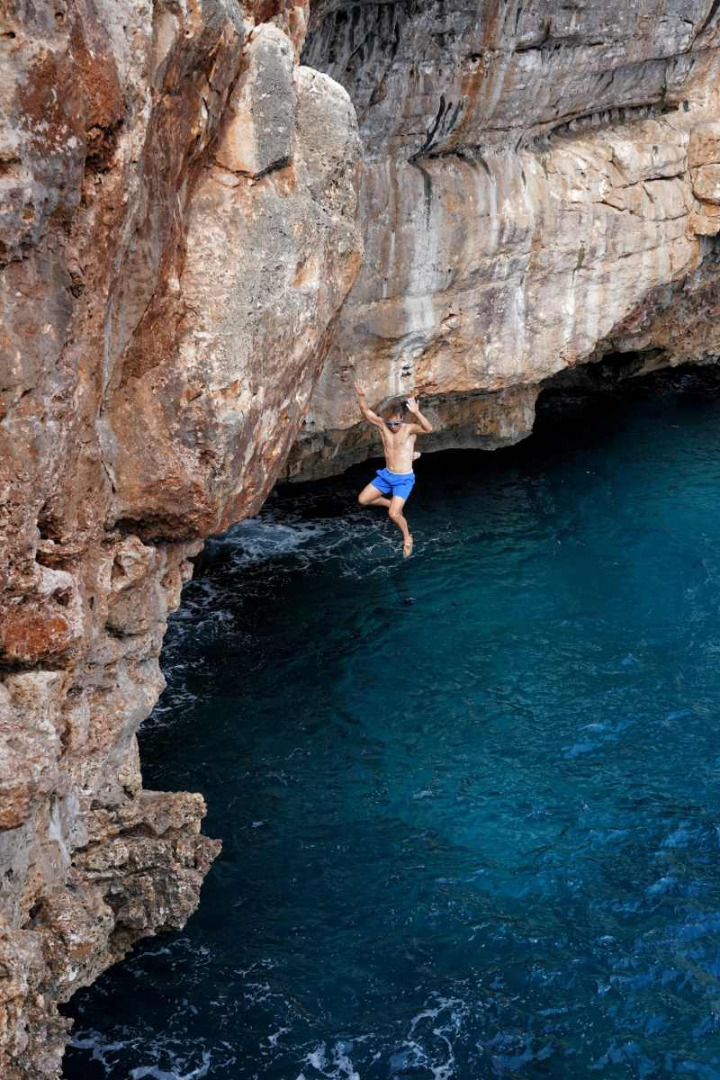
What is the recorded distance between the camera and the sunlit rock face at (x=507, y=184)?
1423cm

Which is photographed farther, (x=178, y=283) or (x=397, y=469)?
(x=397, y=469)

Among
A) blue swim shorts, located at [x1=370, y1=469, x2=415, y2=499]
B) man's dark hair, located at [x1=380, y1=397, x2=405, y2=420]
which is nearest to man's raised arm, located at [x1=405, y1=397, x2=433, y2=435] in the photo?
blue swim shorts, located at [x1=370, y1=469, x2=415, y2=499]

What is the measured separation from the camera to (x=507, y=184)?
1633cm

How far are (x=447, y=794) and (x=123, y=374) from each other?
6.25 meters

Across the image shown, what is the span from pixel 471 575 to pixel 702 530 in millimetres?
4095

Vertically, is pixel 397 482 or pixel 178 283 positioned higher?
pixel 178 283

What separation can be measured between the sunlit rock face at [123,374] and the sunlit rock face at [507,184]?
369cm

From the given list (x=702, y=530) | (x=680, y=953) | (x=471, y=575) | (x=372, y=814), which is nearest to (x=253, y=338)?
(x=372, y=814)

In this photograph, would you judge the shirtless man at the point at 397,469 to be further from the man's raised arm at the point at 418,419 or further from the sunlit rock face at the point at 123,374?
the sunlit rock face at the point at 123,374

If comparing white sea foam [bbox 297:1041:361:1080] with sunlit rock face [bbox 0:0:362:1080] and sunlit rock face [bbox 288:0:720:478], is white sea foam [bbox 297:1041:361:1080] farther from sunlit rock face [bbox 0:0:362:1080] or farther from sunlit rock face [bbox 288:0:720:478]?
sunlit rock face [bbox 288:0:720:478]

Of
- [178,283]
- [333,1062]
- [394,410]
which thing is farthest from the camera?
[394,410]

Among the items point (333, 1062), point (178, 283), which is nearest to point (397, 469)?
point (178, 283)

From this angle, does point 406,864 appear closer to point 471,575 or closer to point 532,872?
point 532,872

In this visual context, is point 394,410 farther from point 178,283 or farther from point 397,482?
point 178,283
